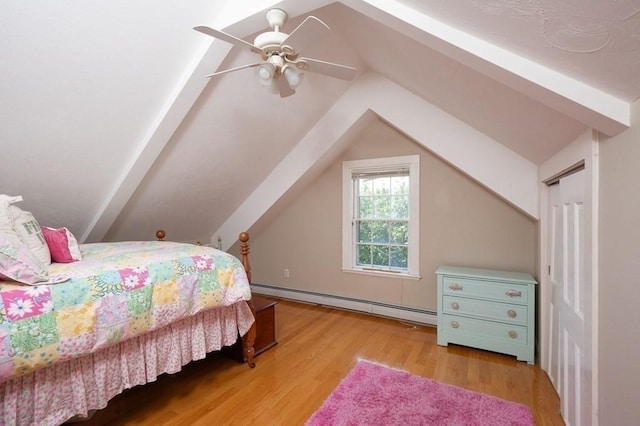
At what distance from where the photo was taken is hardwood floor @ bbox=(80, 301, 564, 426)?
73.7 inches

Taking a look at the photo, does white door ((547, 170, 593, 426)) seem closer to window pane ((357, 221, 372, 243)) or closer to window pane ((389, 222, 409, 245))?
window pane ((389, 222, 409, 245))

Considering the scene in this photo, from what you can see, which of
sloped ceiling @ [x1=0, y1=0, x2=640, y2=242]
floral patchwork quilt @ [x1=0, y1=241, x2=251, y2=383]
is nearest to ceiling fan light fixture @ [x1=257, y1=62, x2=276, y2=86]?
sloped ceiling @ [x1=0, y1=0, x2=640, y2=242]

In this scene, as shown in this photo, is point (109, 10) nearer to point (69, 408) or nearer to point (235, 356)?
point (69, 408)

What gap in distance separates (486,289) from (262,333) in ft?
6.91

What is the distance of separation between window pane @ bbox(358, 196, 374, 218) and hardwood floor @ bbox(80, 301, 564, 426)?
4.43ft

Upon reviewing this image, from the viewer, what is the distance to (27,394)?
1.38 meters

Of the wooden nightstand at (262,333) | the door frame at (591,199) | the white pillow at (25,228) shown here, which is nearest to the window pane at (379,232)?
the wooden nightstand at (262,333)

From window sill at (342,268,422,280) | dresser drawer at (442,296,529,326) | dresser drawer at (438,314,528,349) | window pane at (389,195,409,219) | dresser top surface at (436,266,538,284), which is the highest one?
window pane at (389,195,409,219)

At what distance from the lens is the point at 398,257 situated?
3469mm

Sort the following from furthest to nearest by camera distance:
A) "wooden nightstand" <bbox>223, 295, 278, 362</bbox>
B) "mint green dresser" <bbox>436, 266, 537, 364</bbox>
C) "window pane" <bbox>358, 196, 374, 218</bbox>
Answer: "window pane" <bbox>358, 196, 374, 218</bbox>
"wooden nightstand" <bbox>223, 295, 278, 362</bbox>
"mint green dresser" <bbox>436, 266, 537, 364</bbox>

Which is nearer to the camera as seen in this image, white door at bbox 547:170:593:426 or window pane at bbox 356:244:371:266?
white door at bbox 547:170:593:426

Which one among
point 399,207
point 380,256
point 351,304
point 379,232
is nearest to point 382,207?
point 399,207

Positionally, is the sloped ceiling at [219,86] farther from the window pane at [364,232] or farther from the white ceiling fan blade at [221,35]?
the window pane at [364,232]

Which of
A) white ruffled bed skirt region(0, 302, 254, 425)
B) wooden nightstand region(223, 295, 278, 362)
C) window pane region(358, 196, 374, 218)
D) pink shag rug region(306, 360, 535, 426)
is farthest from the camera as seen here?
window pane region(358, 196, 374, 218)
